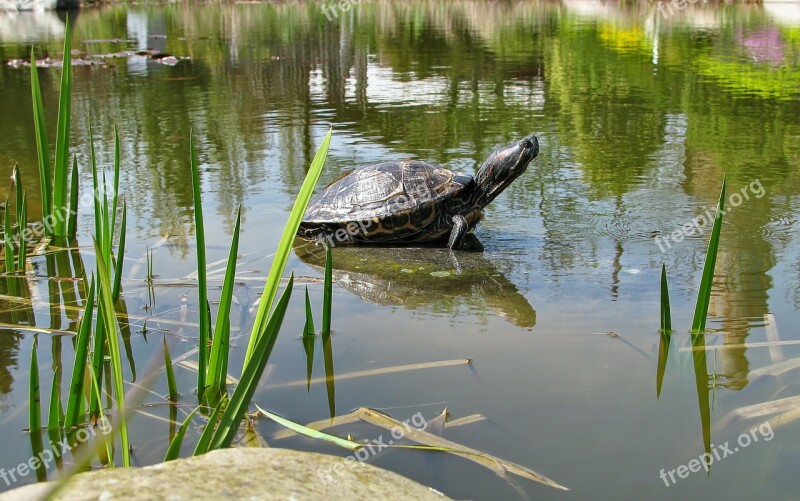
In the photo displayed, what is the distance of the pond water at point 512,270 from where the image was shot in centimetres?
310

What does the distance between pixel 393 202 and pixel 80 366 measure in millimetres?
3256

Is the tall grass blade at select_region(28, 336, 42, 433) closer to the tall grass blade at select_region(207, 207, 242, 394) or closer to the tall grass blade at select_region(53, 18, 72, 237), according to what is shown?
the tall grass blade at select_region(207, 207, 242, 394)

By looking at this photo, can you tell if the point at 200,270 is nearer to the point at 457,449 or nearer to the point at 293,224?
the point at 293,224

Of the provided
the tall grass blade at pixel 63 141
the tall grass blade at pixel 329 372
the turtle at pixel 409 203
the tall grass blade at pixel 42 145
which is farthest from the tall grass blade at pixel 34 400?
the turtle at pixel 409 203

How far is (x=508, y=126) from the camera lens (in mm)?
9539

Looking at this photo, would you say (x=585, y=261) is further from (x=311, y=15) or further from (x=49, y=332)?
(x=311, y=15)

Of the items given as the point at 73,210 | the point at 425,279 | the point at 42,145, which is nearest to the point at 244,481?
the point at 425,279

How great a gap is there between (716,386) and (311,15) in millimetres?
30045

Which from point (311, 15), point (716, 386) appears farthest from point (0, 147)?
point (311, 15)

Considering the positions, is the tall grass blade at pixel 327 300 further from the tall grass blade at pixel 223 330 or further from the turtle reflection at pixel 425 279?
the turtle reflection at pixel 425 279

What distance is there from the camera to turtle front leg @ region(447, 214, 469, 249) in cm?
569

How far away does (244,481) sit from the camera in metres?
1.99

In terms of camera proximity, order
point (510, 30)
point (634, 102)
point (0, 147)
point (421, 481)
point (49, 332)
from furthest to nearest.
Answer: point (510, 30), point (634, 102), point (0, 147), point (49, 332), point (421, 481)

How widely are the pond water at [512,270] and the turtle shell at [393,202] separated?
20 cm
